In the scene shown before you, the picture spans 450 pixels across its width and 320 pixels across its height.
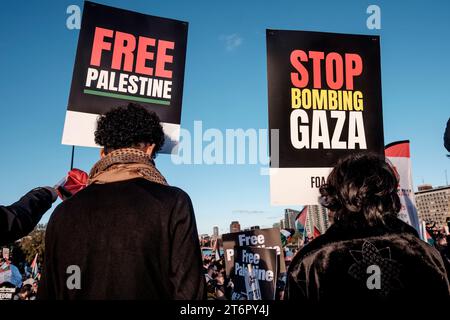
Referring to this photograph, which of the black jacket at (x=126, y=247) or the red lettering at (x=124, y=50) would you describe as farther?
the red lettering at (x=124, y=50)

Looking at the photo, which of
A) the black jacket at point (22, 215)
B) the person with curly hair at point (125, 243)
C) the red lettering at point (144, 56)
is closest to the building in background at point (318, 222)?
the red lettering at point (144, 56)

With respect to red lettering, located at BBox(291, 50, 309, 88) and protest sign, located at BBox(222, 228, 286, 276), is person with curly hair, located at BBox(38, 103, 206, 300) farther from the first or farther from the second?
protest sign, located at BBox(222, 228, 286, 276)

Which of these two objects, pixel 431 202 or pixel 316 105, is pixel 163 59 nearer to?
pixel 316 105

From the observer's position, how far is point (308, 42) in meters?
4.10

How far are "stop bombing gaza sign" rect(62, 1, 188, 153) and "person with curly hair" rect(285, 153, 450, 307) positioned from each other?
81.0 inches

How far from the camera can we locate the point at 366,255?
2049 millimetres

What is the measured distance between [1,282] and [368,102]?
10.7 metres

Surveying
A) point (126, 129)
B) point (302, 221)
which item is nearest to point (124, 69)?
point (126, 129)

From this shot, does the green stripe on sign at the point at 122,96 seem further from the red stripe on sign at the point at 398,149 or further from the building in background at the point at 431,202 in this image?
the building in background at the point at 431,202

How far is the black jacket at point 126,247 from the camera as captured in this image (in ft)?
6.05

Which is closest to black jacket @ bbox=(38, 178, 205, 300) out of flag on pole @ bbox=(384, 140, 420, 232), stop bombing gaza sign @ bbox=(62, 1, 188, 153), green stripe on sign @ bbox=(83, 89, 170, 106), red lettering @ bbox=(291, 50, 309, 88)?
stop bombing gaza sign @ bbox=(62, 1, 188, 153)

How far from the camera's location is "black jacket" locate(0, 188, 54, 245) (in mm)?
2109

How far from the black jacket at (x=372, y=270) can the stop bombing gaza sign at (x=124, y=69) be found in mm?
2103
